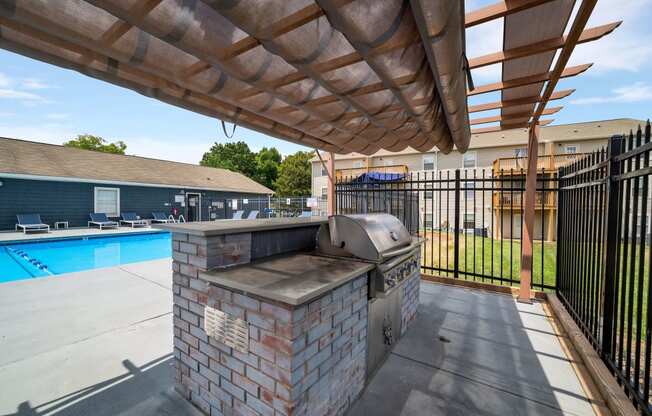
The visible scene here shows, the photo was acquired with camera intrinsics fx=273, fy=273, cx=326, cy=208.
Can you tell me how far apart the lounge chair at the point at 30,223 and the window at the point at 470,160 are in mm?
23263

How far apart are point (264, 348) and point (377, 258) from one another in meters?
1.12

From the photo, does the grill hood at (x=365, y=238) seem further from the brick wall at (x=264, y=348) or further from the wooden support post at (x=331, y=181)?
the wooden support post at (x=331, y=181)

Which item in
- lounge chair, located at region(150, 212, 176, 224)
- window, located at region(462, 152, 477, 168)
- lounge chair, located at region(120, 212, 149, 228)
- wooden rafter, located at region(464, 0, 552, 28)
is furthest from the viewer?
window, located at region(462, 152, 477, 168)

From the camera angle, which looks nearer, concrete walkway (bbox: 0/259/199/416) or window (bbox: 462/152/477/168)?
concrete walkway (bbox: 0/259/199/416)

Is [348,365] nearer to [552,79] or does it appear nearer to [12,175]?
[552,79]

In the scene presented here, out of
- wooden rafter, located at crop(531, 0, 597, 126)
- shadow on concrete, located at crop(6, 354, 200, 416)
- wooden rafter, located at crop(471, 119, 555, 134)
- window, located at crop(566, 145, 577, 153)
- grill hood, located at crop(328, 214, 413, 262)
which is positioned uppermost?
window, located at crop(566, 145, 577, 153)

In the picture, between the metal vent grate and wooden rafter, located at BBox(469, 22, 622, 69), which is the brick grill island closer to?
the metal vent grate

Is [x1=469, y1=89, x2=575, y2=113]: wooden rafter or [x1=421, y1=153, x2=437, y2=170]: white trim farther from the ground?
[x1=421, y1=153, x2=437, y2=170]: white trim

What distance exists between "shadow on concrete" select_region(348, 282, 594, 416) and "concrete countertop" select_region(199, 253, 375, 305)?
109 cm

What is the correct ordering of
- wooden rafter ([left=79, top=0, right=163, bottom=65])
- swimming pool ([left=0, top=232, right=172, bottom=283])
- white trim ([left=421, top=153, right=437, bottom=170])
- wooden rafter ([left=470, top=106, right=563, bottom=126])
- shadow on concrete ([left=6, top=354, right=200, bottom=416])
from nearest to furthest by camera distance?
wooden rafter ([left=79, top=0, right=163, bottom=65])
shadow on concrete ([left=6, top=354, right=200, bottom=416])
wooden rafter ([left=470, top=106, right=563, bottom=126])
swimming pool ([left=0, top=232, right=172, bottom=283])
white trim ([left=421, top=153, right=437, bottom=170])

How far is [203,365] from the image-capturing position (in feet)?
6.72

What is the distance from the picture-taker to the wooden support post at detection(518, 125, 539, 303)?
13.8 ft

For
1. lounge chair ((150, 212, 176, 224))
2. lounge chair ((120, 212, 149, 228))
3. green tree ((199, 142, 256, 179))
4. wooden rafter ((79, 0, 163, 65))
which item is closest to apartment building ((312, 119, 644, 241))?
lounge chair ((150, 212, 176, 224))

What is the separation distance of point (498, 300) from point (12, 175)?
18435 millimetres
